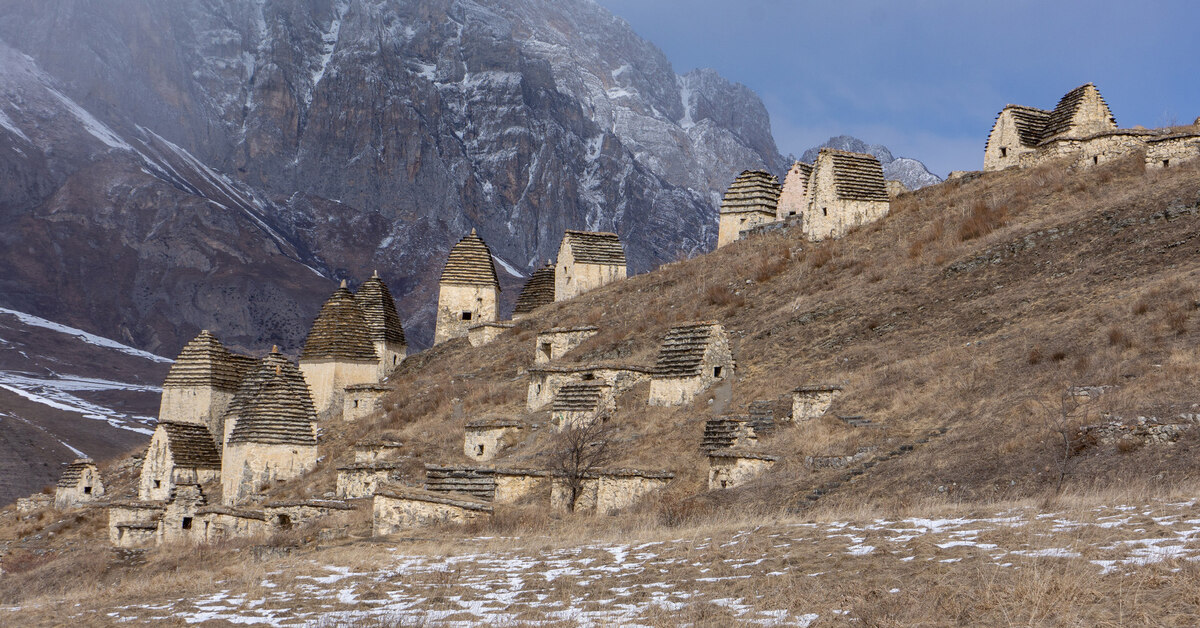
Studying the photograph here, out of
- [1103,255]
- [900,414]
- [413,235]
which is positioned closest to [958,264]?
[1103,255]

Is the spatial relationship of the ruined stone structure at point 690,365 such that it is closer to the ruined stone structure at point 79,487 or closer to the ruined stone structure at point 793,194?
the ruined stone structure at point 793,194

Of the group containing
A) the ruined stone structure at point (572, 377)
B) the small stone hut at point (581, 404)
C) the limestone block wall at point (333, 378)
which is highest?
the limestone block wall at point (333, 378)

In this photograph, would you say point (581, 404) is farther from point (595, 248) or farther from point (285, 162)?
point (285, 162)

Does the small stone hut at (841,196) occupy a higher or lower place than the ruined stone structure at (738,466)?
higher

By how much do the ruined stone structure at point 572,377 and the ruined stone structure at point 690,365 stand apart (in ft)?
3.87

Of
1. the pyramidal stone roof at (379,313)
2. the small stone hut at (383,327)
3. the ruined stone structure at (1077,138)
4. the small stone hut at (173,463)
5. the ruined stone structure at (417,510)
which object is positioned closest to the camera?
the ruined stone structure at (417,510)

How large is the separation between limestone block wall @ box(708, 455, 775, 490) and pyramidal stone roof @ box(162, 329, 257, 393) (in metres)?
24.2

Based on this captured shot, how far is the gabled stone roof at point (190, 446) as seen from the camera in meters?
34.4

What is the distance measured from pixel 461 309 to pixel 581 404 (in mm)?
21876

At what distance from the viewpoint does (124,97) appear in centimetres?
15175

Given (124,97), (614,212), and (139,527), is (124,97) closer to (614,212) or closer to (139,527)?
(614,212)

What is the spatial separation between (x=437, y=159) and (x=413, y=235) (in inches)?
606

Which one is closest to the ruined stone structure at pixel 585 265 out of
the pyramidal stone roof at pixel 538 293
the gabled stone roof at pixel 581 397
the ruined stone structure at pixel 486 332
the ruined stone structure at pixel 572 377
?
the pyramidal stone roof at pixel 538 293

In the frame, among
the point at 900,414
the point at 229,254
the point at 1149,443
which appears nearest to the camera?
the point at 1149,443
